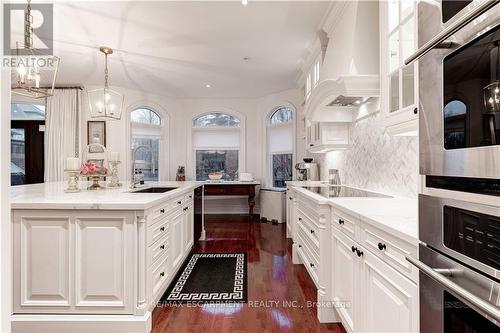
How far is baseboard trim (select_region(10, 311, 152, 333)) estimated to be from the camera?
6.48 ft

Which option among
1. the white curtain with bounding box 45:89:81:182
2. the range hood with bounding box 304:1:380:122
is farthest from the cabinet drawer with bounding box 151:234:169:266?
the white curtain with bounding box 45:89:81:182

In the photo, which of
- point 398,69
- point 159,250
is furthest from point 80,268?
point 398,69

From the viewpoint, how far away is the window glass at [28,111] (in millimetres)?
5988

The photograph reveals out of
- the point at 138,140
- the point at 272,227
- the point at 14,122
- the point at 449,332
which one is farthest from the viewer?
the point at 138,140

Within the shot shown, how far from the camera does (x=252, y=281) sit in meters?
2.92

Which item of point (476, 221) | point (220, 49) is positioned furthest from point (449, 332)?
point (220, 49)

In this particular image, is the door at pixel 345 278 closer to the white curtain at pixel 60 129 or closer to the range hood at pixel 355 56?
the range hood at pixel 355 56

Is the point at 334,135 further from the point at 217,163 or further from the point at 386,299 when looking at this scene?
the point at 217,163

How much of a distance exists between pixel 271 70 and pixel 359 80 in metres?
2.81

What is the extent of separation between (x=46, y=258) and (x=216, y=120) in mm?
5457

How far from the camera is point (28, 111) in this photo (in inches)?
238

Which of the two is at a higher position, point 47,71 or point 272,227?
point 47,71

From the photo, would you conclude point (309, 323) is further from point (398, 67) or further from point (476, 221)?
point (398, 67)

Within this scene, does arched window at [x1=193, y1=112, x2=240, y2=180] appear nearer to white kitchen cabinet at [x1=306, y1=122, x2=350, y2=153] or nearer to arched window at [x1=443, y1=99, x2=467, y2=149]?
white kitchen cabinet at [x1=306, y1=122, x2=350, y2=153]
